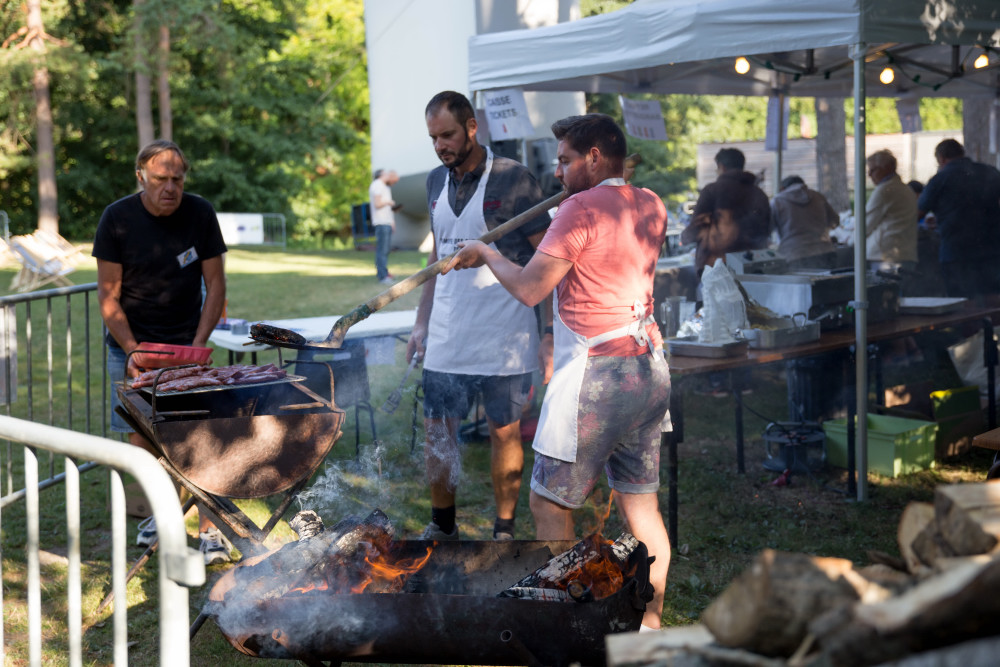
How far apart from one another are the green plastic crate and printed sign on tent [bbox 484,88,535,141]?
2.88 m

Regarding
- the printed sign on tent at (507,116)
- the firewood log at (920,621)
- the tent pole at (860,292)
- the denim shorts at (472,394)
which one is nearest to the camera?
the firewood log at (920,621)

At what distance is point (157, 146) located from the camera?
4055mm

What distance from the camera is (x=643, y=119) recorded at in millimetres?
8672

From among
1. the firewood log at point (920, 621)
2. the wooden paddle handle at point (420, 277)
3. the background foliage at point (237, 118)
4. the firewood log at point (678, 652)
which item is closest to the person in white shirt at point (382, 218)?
the background foliage at point (237, 118)

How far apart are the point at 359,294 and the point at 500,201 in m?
10.0

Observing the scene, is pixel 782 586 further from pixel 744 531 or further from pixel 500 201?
pixel 744 531

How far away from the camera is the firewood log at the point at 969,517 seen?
1.40 meters

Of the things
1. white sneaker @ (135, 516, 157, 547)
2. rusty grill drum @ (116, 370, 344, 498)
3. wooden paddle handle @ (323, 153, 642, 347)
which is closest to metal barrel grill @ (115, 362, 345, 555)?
rusty grill drum @ (116, 370, 344, 498)

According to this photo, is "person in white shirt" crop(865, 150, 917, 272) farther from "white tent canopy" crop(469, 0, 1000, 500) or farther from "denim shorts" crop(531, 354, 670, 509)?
"denim shorts" crop(531, 354, 670, 509)

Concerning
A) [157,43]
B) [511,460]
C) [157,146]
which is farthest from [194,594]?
[157,43]

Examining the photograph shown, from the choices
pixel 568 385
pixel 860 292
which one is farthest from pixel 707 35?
pixel 568 385

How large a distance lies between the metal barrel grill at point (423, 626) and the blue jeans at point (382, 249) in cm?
1252

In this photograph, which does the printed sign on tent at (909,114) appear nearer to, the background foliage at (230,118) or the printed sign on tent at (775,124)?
the printed sign on tent at (775,124)

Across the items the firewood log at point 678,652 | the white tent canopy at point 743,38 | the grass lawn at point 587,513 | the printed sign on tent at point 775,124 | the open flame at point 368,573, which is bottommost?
the grass lawn at point 587,513
